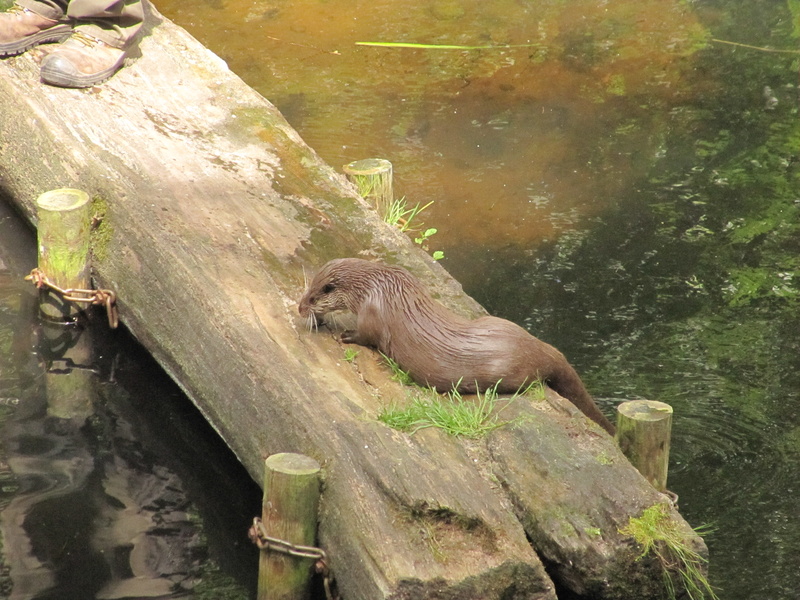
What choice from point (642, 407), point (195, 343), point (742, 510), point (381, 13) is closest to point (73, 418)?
point (195, 343)

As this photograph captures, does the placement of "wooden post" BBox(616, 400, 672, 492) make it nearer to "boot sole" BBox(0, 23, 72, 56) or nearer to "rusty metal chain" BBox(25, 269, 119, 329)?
"rusty metal chain" BBox(25, 269, 119, 329)

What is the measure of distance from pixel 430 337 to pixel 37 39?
10.2 ft

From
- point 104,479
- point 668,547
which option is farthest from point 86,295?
point 668,547

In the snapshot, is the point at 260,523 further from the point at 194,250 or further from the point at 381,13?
the point at 381,13

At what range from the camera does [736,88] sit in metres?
7.52

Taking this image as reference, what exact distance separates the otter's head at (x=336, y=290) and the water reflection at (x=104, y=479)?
0.80 metres

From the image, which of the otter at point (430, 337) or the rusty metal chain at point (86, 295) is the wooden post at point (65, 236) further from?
the otter at point (430, 337)

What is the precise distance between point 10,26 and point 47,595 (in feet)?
10.3

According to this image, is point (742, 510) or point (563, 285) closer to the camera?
point (742, 510)

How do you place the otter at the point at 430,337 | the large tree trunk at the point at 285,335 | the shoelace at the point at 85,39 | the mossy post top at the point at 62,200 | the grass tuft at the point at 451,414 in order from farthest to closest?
the shoelace at the point at 85,39
the mossy post top at the point at 62,200
the otter at the point at 430,337
the grass tuft at the point at 451,414
the large tree trunk at the point at 285,335

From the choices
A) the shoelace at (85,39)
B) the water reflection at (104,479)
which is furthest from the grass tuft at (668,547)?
the shoelace at (85,39)

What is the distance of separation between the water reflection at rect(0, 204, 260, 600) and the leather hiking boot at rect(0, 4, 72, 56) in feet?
4.20

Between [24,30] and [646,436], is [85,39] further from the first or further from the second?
[646,436]

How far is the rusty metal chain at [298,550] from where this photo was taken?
3145 mm
